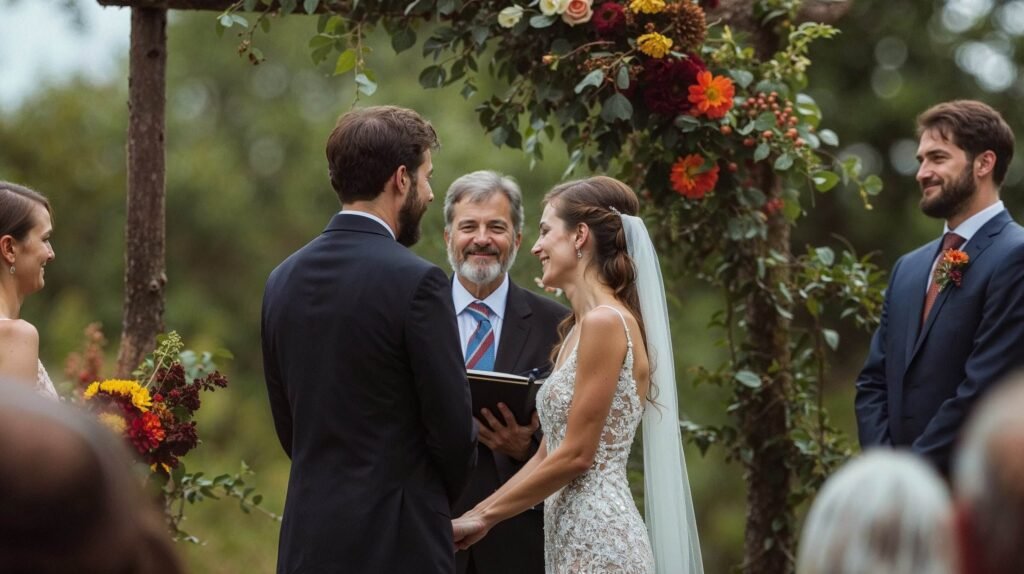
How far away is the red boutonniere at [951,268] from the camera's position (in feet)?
14.4

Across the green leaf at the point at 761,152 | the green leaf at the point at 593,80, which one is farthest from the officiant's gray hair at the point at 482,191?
the green leaf at the point at 761,152

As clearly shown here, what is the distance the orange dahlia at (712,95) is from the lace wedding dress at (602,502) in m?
1.42

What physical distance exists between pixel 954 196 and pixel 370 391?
2.30 m

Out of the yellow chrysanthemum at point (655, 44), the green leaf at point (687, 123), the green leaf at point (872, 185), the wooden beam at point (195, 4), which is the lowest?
the green leaf at point (872, 185)

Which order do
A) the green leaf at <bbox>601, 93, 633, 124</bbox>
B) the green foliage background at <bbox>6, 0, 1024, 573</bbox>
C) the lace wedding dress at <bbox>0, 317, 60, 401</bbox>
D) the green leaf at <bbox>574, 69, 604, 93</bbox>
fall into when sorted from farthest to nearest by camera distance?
the green foliage background at <bbox>6, 0, 1024, 573</bbox>
the green leaf at <bbox>601, 93, 633, 124</bbox>
the green leaf at <bbox>574, 69, 604, 93</bbox>
the lace wedding dress at <bbox>0, 317, 60, 401</bbox>

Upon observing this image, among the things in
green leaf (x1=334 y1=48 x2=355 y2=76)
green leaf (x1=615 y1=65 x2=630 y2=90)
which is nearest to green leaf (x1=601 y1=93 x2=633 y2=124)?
green leaf (x1=615 y1=65 x2=630 y2=90)

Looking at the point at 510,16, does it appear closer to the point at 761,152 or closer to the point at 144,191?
the point at 761,152

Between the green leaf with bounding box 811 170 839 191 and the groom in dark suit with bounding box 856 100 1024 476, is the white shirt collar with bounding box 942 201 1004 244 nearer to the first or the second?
the groom in dark suit with bounding box 856 100 1024 476

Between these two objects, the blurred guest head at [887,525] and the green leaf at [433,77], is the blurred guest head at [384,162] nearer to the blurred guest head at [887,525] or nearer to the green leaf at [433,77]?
the green leaf at [433,77]

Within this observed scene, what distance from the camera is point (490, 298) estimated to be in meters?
4.71

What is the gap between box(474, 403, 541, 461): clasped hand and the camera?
4.23 meters

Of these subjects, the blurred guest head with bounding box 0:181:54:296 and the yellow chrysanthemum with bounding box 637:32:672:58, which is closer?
the blurred guest head with bounding box 0:181:54:296

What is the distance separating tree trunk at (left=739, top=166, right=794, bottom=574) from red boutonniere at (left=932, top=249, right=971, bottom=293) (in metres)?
1.40

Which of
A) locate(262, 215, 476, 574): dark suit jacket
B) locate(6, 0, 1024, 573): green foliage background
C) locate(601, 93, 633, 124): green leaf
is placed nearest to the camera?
locate(262, 215, 476, 574): dark suit jacket
